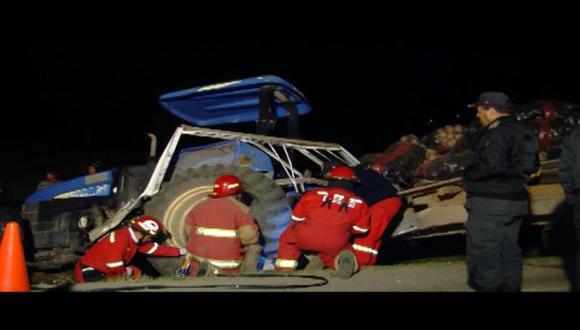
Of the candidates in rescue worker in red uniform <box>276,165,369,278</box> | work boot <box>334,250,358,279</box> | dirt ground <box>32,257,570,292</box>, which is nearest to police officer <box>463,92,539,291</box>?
dirt ground <box>32,257,570,292</box>

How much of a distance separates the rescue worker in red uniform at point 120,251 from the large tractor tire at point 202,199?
0.63 ft

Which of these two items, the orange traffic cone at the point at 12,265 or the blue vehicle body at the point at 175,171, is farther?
the blue vehicle body at the point at 175,171

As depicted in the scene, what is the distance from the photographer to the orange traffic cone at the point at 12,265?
17.1ft

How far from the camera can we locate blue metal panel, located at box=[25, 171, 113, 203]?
8328 mm

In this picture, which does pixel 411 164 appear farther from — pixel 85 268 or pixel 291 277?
pixel 85 268

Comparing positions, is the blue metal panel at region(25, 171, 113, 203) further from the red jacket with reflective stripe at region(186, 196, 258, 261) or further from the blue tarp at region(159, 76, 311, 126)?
the red jacket with reflective stripe at region(186, 196, 258, 261)

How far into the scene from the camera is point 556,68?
22.0 metres

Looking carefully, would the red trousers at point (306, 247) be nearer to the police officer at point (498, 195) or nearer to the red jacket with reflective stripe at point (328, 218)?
the red jacket with reflective stripe at point (328, 218)

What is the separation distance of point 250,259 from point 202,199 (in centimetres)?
96

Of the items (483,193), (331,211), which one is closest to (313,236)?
(331,211)

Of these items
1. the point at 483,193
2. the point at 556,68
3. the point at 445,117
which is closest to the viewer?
the point at 483,193

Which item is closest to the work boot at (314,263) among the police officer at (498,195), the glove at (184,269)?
the glove at (184,269)

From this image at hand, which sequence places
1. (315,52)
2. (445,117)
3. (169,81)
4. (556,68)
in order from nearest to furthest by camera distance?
1. (556,68)
2. (445,117)
3. (315,52)
4. (169,81)

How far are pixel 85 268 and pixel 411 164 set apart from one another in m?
4.70
